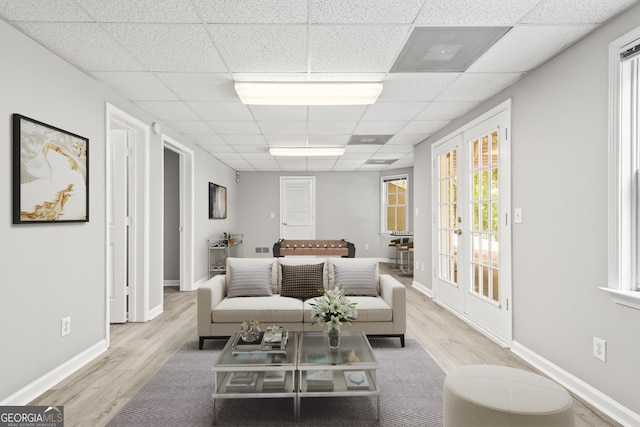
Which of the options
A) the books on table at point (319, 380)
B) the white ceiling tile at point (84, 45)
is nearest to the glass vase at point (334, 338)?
the books on table at point (319, 380)

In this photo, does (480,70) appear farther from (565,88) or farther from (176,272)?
(176,272)

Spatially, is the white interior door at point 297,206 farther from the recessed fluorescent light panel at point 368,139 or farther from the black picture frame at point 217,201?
the recessed fluorescent light panel at point 368,139

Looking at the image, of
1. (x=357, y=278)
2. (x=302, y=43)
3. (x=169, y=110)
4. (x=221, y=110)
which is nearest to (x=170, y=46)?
(x=302, y=43)

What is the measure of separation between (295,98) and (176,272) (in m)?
4.34

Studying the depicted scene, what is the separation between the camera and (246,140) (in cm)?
556

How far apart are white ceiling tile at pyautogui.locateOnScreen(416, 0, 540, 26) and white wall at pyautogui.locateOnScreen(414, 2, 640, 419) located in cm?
60

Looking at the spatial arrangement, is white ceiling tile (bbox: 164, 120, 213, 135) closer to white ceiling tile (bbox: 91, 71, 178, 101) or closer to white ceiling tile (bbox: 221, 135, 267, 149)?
white ceiling tile (bbox: 221, 135, 267, 149)

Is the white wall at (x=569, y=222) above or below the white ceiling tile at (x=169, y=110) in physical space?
below

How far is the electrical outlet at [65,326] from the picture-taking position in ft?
8.83

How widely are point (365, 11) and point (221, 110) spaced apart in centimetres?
231

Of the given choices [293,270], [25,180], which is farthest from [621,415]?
[25,180]

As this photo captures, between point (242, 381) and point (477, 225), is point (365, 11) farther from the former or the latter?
point (477, 225)

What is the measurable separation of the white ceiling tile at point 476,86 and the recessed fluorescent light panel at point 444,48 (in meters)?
0.27

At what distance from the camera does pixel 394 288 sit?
3369 mm
